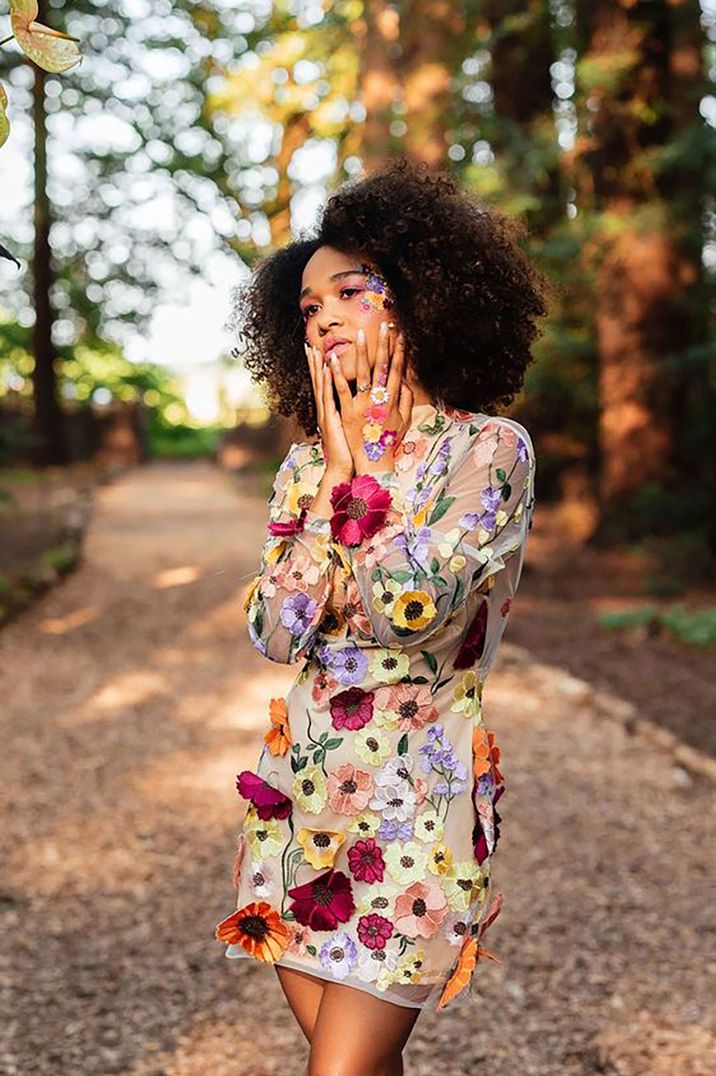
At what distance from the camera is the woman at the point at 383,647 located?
1.78m

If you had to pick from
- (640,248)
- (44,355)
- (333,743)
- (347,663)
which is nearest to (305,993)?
(333,743)

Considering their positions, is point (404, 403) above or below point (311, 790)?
above

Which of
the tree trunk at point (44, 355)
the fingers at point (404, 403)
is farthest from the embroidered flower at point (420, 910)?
the tree trunk at point (44, 355)

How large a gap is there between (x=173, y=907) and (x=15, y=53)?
7883 mm

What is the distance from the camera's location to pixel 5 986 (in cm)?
351

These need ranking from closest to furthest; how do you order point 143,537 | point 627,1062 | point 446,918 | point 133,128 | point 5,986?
point 446,918 → point 627,1062 → point 5,986 → point 133,128 → point 143,537

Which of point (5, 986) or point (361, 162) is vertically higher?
point (361, 162)

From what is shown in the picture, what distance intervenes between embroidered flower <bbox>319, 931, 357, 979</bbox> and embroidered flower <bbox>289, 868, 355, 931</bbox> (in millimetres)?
19

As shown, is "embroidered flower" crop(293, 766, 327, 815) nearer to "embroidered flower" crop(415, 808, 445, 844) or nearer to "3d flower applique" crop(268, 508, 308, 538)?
"embroidered flower" crop(415, 808, 445, 844)

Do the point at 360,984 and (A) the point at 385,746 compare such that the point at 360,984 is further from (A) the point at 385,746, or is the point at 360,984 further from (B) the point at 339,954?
(A) the point at 385,746

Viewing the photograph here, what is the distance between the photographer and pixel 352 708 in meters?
1.86

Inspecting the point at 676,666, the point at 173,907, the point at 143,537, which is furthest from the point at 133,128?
the point at 173,907

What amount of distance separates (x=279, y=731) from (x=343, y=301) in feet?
2.14

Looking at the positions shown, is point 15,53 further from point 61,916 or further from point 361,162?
point 61,916
